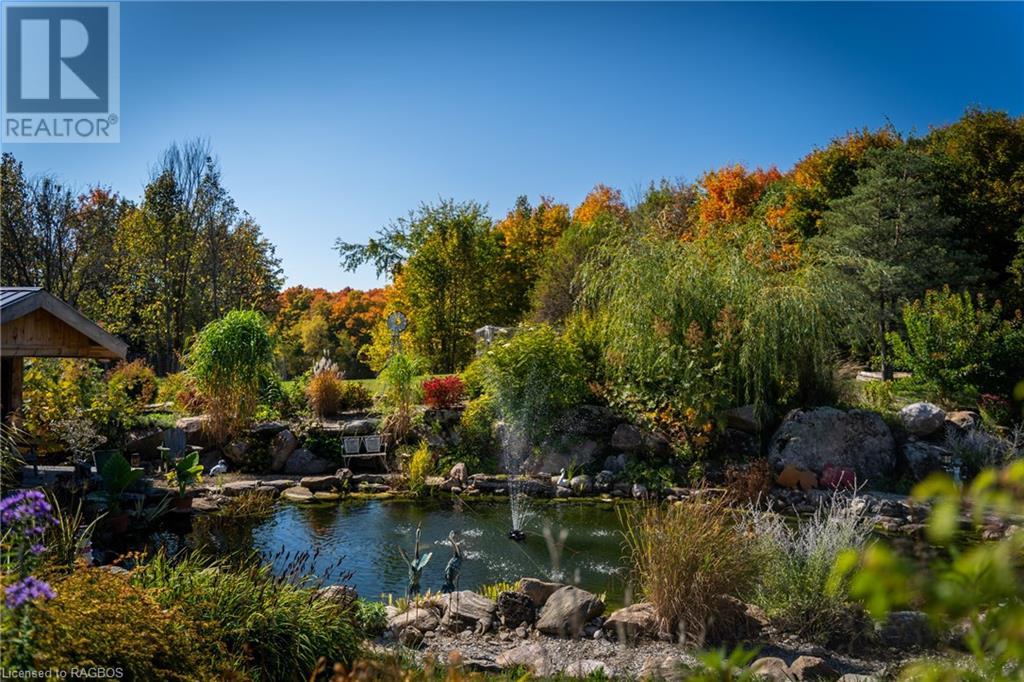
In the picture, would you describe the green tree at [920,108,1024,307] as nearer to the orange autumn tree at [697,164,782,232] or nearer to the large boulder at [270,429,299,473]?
the orange autumn tree at [697,164,782,232]

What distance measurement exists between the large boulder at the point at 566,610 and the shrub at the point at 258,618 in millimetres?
1547

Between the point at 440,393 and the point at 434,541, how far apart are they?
187 inches

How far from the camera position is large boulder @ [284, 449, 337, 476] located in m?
11.7

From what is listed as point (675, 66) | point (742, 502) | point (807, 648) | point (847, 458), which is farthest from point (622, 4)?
point (847, 458)

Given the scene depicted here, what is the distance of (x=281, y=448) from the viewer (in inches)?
465

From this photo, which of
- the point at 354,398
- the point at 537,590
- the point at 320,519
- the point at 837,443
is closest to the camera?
the point at 537,590

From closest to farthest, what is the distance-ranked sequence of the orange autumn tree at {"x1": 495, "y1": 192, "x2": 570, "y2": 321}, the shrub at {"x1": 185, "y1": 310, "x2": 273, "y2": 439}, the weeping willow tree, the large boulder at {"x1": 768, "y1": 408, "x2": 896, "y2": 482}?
the large boulder at {"x1": 768, "y1": 408, "x2": 896, "y2": 482}
the weeping willow tree
the shrub at {"x1": 185, "y1": 310, "x2": 273, "y2": 439}
the orange autumn tree at {"x1": 495, "y1": 192, "x2": 570, "y2": 321}

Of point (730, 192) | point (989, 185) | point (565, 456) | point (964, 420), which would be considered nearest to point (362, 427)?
point (565, 456)

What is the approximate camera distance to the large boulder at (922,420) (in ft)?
37.4

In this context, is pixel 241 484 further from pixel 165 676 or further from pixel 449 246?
pixel 449 246

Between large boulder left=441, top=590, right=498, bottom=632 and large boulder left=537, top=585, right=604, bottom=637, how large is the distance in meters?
0.42

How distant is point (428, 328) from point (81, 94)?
45.4 feet

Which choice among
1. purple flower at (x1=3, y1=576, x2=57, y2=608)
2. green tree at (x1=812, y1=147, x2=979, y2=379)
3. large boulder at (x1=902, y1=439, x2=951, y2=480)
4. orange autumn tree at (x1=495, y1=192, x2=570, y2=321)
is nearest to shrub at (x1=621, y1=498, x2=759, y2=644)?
purple flower at (x1=3, y1=576, x2=57, y2=608)

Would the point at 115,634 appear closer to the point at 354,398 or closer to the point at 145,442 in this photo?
the point at 145,442
